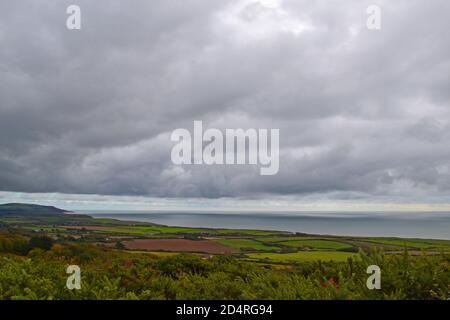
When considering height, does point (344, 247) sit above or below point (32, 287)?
below

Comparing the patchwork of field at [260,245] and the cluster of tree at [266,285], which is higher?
the cluster of tree at [266,285]

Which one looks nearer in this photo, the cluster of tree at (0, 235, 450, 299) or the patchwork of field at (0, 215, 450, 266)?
the cluster of tree at (0, 235, 450, 299)

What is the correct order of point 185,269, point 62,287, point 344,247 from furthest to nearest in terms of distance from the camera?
point 344,247, point 185,269, point 62,287

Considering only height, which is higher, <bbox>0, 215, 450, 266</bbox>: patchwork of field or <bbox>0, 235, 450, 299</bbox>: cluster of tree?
<bbox>0, 235, 450, 299</bbox>: cluster of tree

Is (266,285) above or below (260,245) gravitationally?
above

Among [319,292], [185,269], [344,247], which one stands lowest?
[344,247]

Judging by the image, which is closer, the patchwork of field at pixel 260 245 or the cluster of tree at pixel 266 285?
the cluster of tree at pixel 266 285

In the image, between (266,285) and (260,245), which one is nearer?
(266,285)
